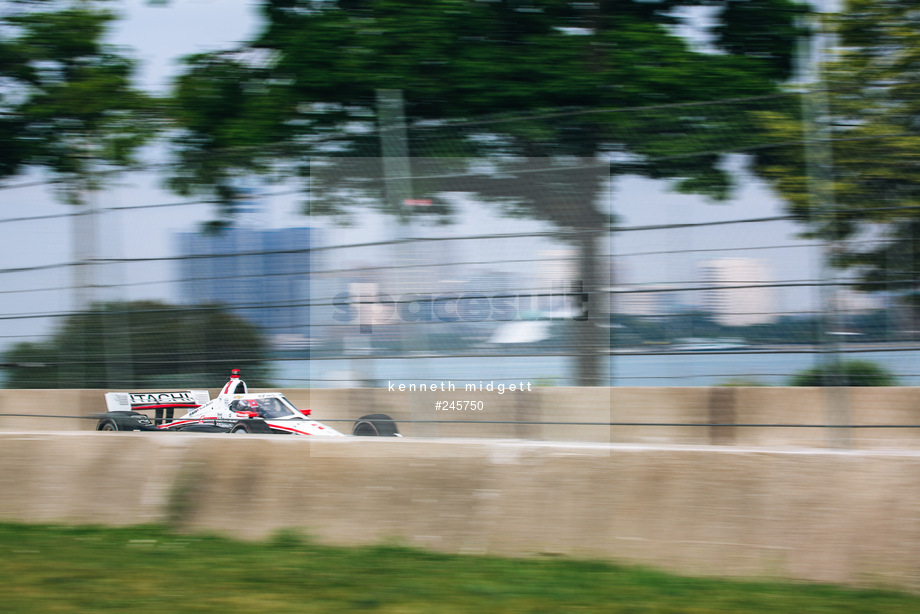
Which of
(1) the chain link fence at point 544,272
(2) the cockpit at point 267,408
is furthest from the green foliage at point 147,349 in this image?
(2) the cockpit at point 267,408

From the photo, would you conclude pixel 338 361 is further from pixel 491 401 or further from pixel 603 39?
pixel 603 39

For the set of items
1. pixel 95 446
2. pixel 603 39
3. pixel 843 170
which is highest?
pixel 603 39

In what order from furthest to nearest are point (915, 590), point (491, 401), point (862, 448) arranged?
point (491, 401), point (862, 448), point (915, 590)

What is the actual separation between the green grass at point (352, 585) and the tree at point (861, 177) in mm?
1542

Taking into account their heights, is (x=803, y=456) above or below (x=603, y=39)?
below

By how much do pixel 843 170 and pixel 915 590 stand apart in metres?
1.87

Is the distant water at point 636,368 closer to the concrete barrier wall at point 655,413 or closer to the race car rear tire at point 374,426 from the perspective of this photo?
the concrete barrier wall at point 655,413

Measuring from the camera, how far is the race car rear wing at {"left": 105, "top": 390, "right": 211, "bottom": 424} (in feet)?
18.4

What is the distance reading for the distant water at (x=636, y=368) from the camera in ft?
13.8

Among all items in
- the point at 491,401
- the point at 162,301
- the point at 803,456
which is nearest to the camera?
the point at 803,456

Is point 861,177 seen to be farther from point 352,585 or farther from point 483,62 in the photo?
point 483,62

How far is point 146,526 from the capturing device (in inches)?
183

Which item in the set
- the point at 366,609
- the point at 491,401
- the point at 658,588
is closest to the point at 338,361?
the point at 491,401

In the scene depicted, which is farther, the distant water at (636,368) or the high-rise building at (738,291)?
the high-rise building at (738,291)
